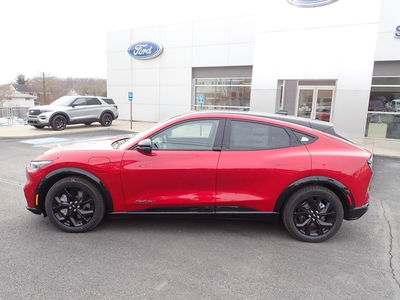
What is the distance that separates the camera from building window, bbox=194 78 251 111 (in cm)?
1656

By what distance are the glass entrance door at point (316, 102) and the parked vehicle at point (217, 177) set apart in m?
10.9

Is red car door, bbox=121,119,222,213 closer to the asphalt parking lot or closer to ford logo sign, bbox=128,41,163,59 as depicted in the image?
the asphalt parking lot

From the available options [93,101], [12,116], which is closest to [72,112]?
[93,101]

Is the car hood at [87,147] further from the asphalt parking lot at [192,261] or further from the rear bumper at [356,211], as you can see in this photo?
the rear bumper at [356,211]

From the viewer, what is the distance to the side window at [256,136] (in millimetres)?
3627

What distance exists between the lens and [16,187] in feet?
18.3

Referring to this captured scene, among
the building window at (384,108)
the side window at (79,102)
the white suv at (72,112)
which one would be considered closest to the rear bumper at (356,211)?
the building window at (384,108)

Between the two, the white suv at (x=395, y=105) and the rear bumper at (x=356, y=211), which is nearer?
the rear bumper at (x=356, y=211)

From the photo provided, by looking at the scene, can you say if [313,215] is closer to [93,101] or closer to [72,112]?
[72,112]

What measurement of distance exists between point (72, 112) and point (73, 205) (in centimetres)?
1277

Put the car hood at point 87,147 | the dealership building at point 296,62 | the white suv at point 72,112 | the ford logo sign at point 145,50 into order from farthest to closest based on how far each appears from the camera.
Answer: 1. the ford logo sign at point 145,50
2. the white suv at point 72,112
3. the dealership building at point 296,62
4. the car hood at point 87,147

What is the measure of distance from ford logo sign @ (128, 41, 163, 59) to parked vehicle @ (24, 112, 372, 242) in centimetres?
1576

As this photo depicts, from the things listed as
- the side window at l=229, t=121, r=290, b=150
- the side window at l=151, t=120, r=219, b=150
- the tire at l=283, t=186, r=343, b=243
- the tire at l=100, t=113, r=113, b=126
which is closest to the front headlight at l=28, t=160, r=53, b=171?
the side window at l=151, t=120, r=219, b=150

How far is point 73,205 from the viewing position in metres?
3.68
